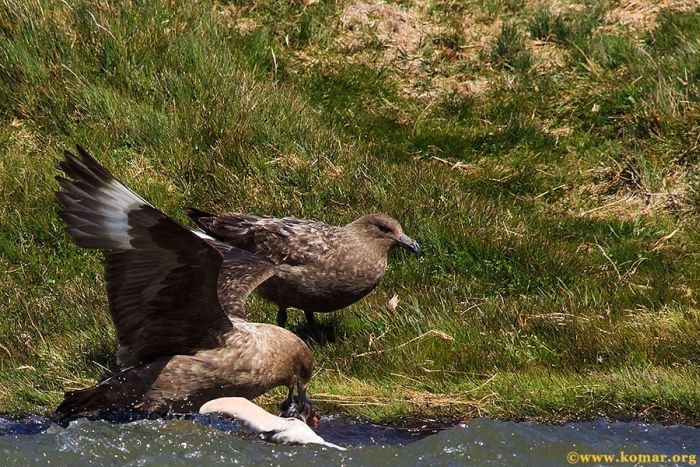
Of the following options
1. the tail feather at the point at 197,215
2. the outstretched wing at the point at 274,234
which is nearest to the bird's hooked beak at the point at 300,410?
the outstretched wing at the point at 274,234

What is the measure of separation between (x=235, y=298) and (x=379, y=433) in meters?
1.16

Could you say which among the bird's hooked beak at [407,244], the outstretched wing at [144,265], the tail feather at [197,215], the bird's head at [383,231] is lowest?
the bird's hooked beak at [407,244]

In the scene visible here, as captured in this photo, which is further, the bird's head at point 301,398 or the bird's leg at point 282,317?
the bird's leg at point 282,317

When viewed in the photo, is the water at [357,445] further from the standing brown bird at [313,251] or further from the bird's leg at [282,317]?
the bird's leg at [282,317]

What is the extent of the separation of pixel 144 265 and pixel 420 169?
339 cm

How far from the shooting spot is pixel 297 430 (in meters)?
6.21

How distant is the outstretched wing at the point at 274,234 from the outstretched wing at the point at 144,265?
118cm

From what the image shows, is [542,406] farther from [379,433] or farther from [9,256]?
[9,256]

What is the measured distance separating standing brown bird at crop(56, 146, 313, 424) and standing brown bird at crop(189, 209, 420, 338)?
0.67m

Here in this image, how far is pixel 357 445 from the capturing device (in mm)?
6512

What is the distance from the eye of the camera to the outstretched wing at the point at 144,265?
A: 611 centimetres

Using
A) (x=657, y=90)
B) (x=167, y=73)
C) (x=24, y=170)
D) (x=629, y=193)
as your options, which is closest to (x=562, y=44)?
(x=657, y=90)

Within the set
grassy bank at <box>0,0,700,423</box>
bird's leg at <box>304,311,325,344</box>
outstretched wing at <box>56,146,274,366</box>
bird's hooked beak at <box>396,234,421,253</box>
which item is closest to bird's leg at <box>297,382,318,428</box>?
grassy bank at <box>0,0,700,423</box>

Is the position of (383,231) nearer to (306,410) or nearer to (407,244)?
(407,244)
